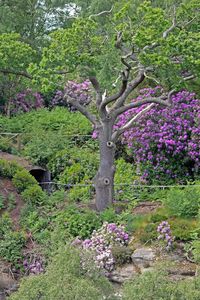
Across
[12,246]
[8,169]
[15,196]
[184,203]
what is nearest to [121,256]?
[184,203]

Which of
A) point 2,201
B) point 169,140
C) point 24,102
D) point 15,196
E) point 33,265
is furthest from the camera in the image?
point 24,102

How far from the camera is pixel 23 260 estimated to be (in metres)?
9.14

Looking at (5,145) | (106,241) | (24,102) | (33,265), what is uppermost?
(24,102)

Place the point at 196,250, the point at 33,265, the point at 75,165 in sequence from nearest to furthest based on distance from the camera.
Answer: the point at 196,250
the point at 33,265
the point at 75,165

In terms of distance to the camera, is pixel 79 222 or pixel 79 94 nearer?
pixel 79 222

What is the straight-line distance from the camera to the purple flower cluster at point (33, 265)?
8.80 metres

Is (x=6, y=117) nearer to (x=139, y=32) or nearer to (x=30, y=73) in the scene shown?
(x=30, y=73)

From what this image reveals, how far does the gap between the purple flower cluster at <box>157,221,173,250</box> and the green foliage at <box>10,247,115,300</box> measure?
249 cm

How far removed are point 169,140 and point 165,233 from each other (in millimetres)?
3138

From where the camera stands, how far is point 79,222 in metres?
9.31

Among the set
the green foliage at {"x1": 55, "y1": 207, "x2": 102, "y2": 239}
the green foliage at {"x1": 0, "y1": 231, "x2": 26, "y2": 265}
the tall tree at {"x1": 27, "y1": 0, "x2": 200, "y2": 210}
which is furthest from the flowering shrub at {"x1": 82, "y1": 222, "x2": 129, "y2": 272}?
the green foliage at {"x1": 0, "y1": 231, "x2": 26, "y2": 265}

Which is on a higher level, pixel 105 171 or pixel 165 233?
pixel 105 171

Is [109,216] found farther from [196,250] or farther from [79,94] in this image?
[79,94]

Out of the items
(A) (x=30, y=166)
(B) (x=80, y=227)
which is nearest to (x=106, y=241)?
(B) (x=80, y=227)
